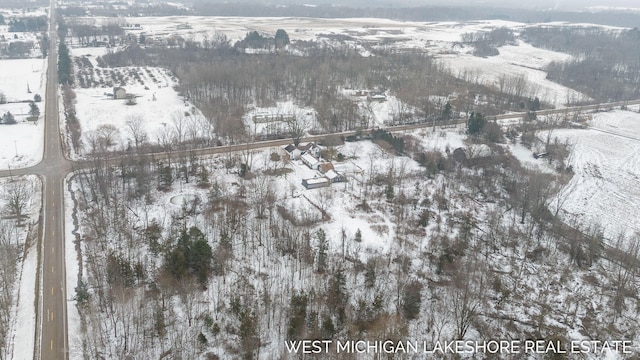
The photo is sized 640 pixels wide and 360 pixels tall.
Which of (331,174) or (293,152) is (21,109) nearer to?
(293,152)

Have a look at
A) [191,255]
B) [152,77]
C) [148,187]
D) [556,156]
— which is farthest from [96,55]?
[556,156]

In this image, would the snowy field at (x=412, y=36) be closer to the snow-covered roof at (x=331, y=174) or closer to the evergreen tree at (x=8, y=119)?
the snow-covered roof at (x=331, y=174)

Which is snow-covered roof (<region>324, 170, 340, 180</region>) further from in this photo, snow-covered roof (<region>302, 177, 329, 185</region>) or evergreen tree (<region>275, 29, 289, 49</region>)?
evergreen tree (<region>275, 29, 289, 49</region>)

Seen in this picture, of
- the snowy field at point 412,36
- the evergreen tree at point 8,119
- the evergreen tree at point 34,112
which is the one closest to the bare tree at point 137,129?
the evergreen tree at point 34,112

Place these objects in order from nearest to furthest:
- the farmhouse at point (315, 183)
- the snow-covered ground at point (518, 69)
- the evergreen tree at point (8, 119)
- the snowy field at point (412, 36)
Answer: the farmhouse at point (315, 183) → the evergreen tree at point (8, 119) → the snow-covered ground at point (518, 69) → the snowy field at point (412, 36)

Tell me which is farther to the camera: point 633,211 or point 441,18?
point 441,18

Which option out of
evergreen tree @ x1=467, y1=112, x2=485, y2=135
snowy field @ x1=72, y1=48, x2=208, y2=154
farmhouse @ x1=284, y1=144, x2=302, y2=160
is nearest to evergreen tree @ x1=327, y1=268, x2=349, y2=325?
farmhouse @ x1=284, y1=144, x2=302, y2=160

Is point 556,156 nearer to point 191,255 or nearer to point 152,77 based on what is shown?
point 191,255

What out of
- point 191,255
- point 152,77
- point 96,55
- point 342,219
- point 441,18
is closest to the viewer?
Result: point 191,255
